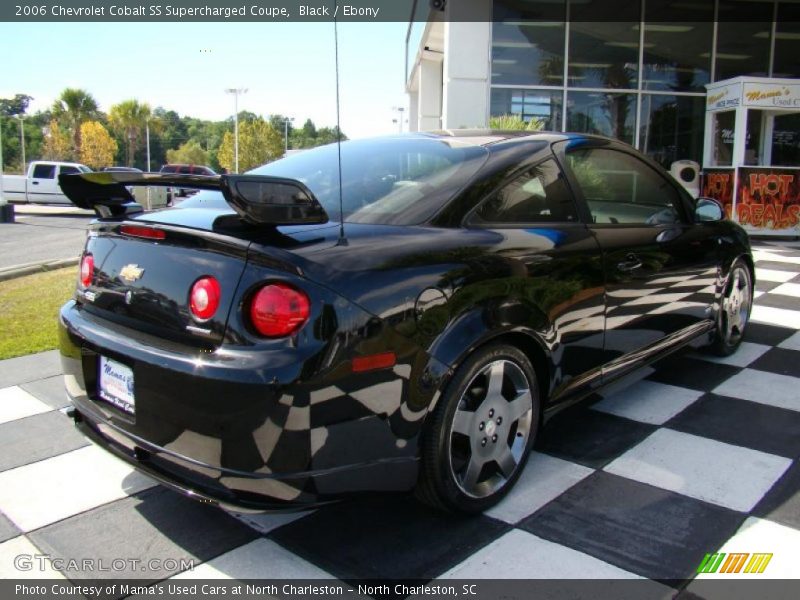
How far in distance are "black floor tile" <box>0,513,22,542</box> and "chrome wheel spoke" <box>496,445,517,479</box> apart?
5.84ft

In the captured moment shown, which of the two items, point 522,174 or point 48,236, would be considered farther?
point 48,236

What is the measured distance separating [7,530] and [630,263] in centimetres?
279

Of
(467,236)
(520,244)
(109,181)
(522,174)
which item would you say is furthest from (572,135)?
(109,181)

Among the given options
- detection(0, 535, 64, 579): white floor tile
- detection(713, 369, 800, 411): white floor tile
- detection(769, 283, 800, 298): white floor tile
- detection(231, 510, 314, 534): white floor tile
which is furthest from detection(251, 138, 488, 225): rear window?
detection(769, 283, 800, 298): white floor tile

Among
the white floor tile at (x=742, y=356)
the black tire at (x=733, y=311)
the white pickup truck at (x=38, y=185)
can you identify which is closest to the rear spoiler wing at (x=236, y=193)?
the black tire at (x=733, y=311)

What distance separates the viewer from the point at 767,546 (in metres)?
2.19

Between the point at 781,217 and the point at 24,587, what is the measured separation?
1189 cm

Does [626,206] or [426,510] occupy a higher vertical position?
[626,206]

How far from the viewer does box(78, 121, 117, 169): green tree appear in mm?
47875

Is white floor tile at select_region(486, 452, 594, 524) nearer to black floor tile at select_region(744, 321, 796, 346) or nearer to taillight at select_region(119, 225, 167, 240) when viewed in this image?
taillight at select_region(119, 225, 167, 240)

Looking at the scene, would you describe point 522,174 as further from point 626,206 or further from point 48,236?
point 48,236

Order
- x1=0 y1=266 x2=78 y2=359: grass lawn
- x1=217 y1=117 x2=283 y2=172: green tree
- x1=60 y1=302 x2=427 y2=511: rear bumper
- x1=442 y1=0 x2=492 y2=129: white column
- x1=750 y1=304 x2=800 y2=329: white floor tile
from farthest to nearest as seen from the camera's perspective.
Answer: x1=217 y1=117 x2=283 y2=172: green tree
x1=442 y1=0 x2=492 y2=129: white column
x1=750 y1=304 x2=800 y2=329: white floor tile
x1=0 y1=266 x2=78 y2=359: grass lawn
x1=60 y1=302 x2=427 y2=511: rear bumper

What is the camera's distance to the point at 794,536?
2.25 meters

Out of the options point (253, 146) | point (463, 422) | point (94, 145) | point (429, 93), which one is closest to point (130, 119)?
point (94, 145)
